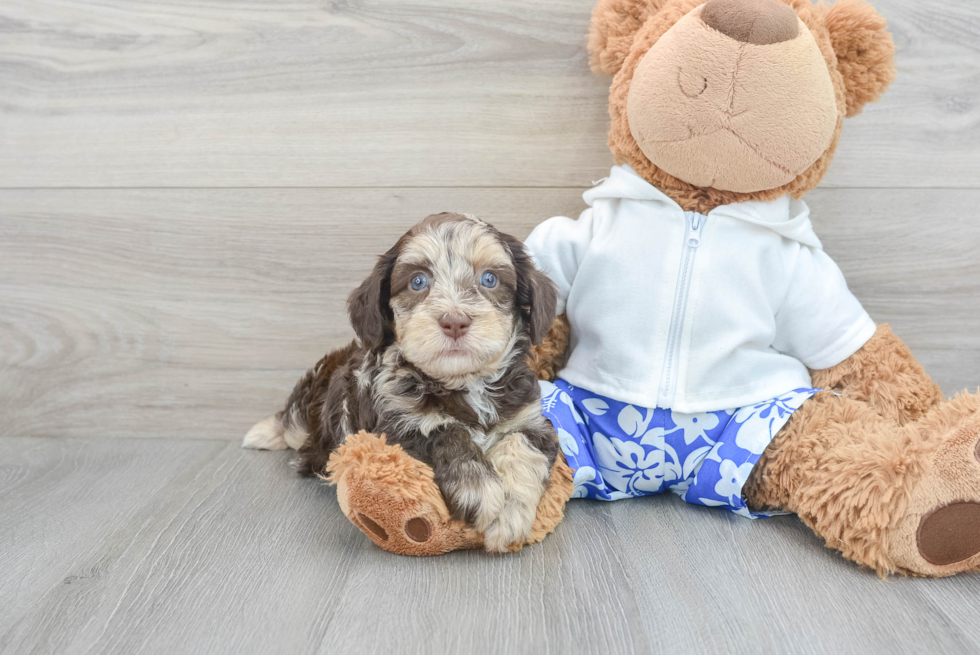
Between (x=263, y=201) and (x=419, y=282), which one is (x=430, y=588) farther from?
(x=263, y=201)

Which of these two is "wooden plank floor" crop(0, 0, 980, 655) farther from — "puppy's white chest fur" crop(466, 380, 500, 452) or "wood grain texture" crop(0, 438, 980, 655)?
"puppy's white chest fur" crop(466, 380, 500, 452)

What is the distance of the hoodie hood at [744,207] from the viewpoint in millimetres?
1599

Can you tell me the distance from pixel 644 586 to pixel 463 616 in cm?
35

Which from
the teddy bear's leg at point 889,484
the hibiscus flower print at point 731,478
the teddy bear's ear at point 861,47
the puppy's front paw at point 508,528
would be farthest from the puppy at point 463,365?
the teddy bear's ear at point 861,47

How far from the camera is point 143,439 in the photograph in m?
2.17

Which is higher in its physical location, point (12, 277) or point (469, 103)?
point (469, 103)

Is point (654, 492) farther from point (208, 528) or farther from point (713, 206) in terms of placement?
point (208, 528)

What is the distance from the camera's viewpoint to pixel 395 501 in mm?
1332

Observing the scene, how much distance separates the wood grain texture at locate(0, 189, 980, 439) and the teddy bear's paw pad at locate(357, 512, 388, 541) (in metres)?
0.77

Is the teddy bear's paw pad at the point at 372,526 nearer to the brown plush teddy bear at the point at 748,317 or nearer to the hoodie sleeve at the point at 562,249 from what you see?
the brown plush teddy bear at the point at 748,317

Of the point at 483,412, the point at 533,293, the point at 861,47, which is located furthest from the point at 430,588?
the point at 861,47

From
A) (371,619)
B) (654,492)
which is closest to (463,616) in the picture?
(371,619)

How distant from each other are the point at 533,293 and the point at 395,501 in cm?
50

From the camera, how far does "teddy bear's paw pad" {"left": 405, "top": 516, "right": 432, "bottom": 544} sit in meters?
1.35
